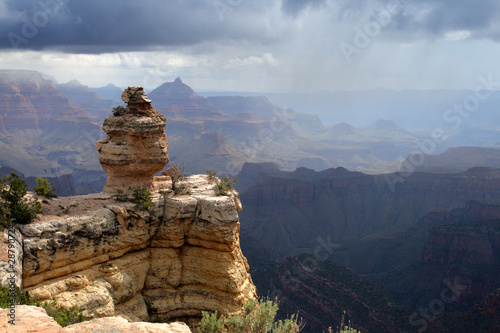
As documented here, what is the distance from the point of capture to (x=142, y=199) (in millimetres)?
19125

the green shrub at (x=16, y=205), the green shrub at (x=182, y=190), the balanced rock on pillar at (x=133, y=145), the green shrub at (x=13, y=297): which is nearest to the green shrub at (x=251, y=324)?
the green shrub at (x=182, y=190)

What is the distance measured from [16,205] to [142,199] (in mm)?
5331

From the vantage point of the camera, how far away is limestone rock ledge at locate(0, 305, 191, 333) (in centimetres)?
929

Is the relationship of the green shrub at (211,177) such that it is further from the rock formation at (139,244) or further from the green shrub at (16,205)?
the green shrub at (16,205)

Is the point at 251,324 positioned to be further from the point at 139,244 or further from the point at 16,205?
the point at 16,205

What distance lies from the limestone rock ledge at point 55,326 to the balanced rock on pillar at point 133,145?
410 inches

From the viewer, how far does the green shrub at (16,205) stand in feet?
49.7

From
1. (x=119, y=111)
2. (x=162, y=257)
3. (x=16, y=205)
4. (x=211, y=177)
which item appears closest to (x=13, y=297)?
(x=16, y=205)

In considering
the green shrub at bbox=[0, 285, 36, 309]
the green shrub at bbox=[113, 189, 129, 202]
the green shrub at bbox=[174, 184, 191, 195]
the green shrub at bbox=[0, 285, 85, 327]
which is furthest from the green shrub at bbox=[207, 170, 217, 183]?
A: the green shrub at bbox=[0, 285, 36, 309]

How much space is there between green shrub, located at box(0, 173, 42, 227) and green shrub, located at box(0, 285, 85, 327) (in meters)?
3.04

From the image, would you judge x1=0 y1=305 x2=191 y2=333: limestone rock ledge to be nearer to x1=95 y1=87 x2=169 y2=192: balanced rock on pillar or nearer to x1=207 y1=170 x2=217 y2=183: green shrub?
x1=95 y1=87 x2=169 y2=192: balanced rock on pillar

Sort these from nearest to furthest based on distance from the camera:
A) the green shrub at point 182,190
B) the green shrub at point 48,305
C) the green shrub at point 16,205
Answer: the green shrub at point 48,305, the green shrub at point 16,205, the green shrub at point 182,190

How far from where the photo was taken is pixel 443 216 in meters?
96.7

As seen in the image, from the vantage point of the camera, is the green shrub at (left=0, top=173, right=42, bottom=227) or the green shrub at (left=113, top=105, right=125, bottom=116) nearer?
the green shrub at (left=0, top=173, right=42, bottom=227)
